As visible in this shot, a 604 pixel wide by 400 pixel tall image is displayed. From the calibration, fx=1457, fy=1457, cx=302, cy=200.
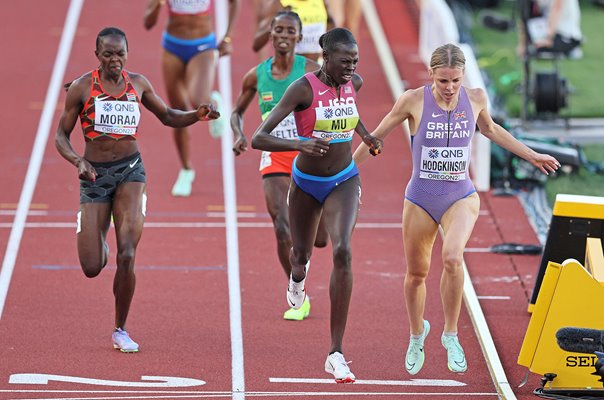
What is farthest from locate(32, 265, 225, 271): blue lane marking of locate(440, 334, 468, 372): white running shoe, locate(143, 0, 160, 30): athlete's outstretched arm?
locate(440, 334, 468, 372): white running shoe

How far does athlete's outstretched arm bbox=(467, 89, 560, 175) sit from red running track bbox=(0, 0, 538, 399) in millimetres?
1582

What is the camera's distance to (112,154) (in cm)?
1051

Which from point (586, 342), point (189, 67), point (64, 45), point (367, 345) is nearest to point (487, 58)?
point (64, 45)

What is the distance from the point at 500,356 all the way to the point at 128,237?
288cm

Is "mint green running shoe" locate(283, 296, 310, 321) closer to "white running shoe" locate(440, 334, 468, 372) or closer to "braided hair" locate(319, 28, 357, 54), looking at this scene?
"white running shoe" locate(440, 334, 468, 372)

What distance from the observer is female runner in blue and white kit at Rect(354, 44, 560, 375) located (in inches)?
378

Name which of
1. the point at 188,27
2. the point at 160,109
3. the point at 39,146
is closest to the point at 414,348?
the point at 160,109

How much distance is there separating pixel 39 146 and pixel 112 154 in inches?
284

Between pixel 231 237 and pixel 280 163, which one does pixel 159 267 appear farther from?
pixel 280 163

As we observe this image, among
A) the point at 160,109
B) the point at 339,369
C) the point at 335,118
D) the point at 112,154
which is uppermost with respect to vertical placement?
the point at 160,109

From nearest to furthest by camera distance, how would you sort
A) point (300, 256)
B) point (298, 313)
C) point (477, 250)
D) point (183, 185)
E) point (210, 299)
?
point (300, 256), point (298, 313), point (210, 299), point (477, 250), point (183, 185)

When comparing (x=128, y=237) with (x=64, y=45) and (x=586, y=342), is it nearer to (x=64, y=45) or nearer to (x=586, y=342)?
(x=586, y=342)

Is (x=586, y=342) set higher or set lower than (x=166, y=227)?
lower

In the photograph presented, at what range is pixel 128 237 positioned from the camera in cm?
1041
